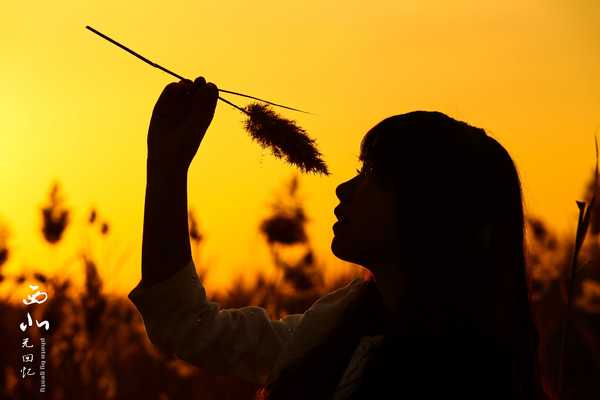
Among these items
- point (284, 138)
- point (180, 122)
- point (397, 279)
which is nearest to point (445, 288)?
point (397, 279)

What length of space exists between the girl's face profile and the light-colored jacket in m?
0.21

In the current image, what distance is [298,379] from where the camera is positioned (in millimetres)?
2521

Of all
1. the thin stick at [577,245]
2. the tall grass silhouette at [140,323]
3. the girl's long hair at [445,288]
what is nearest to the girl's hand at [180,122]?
the girl's long hair at [445,288]

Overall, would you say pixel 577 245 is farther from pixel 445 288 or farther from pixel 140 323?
pixel 140 323

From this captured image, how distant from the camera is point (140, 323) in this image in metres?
6.12

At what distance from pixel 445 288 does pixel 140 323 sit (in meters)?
3.92

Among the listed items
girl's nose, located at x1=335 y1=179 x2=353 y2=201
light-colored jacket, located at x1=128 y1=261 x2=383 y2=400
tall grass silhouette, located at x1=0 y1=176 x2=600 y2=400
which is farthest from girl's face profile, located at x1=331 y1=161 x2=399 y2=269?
tall grass silhouette, located at x1=0 y1=176 x2=600 y2=400

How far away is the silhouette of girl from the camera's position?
2.37 metres

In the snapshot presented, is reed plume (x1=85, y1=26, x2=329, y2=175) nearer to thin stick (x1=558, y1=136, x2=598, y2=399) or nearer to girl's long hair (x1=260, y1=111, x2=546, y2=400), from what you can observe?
girl's long hair (x1=260, y1=111, x2=546, y2=400)

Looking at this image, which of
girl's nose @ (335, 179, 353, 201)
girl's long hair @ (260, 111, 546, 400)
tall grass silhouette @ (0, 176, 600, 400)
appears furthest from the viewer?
tall grass silhouette @ (0, 176, 600, 400)

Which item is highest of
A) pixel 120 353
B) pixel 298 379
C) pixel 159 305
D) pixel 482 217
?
pixel 482 217

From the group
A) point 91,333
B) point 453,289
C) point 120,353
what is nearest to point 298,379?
point 453,289

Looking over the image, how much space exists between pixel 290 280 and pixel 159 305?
3016mm

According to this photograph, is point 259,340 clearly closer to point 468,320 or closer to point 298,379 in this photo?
point 298,379
